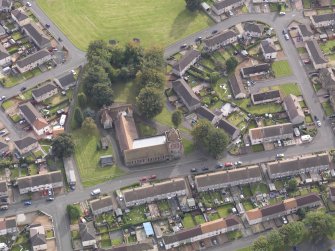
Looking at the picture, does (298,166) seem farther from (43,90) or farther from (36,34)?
(36,34)

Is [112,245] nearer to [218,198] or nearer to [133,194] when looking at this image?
[133,194]

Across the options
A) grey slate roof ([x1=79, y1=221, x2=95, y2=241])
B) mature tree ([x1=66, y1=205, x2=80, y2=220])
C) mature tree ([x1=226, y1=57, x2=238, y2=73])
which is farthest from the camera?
mature tree ([x1=226, y1=57, x2=238, y2=73])

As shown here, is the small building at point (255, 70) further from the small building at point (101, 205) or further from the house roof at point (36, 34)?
the house roof at point (36, 34)

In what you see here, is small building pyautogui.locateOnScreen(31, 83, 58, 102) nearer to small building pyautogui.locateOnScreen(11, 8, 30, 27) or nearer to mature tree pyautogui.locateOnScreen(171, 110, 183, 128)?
small building pyautogui.locateOnScreen(11, 8, 30, 27)

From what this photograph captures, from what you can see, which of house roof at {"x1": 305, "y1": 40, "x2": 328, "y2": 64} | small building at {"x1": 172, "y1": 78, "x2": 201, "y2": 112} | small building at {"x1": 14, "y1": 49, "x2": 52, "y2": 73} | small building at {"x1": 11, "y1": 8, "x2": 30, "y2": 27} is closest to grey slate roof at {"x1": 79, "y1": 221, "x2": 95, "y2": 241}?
small building at {"x1": 172, "y1": 78, "x2": 201, "y2": 112}

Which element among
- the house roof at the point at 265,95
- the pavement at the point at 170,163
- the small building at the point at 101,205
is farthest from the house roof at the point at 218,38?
the small building at the point at 101,205
